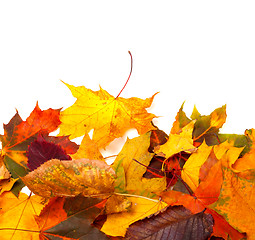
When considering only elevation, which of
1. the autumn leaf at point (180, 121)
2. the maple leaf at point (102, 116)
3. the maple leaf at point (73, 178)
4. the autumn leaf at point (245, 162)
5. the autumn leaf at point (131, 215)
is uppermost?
the maple leaf at point (102, 116)

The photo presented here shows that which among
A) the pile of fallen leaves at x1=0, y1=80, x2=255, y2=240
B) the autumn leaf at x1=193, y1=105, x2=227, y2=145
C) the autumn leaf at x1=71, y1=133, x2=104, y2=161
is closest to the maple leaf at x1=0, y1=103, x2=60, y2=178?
the pile of fallen leaves at x1=0, y1=80, x2=255, y2=240

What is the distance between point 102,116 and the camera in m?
0.70

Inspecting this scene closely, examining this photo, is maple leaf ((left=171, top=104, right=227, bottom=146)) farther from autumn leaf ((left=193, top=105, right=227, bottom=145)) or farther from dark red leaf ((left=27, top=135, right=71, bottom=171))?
dark red leaf ((left=27, top=135, right=71, bottom=171))

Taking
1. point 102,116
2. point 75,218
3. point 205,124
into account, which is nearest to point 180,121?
point 205,124

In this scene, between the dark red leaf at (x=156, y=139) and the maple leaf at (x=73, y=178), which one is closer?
the maple leaf at (x=73, y=178)

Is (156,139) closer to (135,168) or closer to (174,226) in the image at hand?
(135,168)

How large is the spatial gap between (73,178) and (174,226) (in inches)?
7.4

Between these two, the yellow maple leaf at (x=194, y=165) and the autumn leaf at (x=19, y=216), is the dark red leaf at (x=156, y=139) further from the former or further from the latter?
the autumn leaf at (x=19, y=216)

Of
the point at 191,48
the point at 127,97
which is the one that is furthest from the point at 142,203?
the point at 191,48

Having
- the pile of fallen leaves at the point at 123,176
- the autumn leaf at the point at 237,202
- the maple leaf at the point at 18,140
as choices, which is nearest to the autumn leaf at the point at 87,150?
the pile of fallen leaves at the point at 123,176

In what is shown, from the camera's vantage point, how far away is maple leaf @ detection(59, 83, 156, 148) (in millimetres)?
697

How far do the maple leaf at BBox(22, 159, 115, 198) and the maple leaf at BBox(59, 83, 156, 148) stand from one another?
11 centimetres

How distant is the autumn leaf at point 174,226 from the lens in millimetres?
552

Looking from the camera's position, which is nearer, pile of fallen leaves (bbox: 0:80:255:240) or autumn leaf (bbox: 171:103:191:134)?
pile of fallen leaves (bbox: 0:80:255:240)
